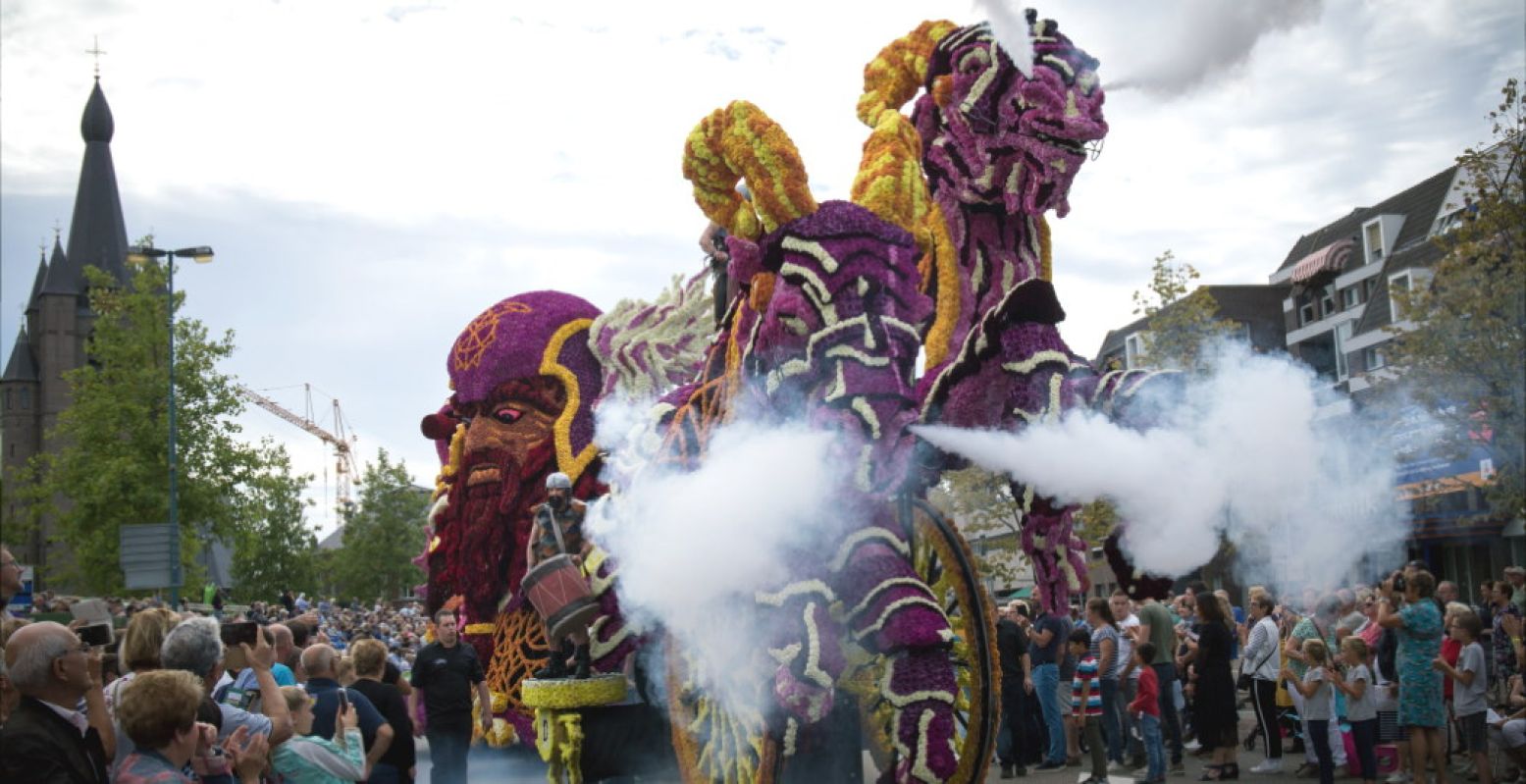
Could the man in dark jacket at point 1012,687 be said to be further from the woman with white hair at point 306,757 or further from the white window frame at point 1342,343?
the white window frame at point 1342,343

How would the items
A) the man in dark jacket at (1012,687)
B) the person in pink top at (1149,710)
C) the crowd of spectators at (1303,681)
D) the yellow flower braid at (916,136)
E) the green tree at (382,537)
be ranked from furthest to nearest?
the green tree at (382,537), the man in dark jacket at (1012,687), the person in pink top at (1149,710), the crowd of spectators at (1303,681), the yellow flower braid at (916,136)

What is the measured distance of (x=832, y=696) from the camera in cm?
578

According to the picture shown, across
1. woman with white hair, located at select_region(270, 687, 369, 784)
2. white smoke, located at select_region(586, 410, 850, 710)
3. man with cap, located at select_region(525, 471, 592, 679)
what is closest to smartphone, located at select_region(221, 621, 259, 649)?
woman with white hair, located at select_region(270, 687, 369, 784)

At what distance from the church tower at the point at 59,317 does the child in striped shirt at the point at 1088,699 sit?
A: 51.8 metres

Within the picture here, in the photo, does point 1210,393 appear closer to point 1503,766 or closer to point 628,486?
point 628,486

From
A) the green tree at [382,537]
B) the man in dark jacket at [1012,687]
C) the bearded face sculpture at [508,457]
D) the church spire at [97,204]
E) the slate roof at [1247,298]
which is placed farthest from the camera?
the church spire at [97,204]

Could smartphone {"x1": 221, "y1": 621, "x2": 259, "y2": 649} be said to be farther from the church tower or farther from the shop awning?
the church tower

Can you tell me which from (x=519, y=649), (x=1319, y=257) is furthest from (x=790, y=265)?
(x=1319, y=257)

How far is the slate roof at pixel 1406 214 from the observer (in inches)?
1232

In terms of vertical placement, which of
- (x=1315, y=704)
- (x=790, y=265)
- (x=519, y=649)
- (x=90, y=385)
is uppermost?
(x=90, y=385)

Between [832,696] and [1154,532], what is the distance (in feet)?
6.89

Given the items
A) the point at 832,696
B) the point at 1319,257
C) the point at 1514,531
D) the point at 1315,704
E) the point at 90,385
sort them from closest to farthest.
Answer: the point at 832,696, the point at 1315,704, the point at 1514,531, the point at 90,385, the point at 1319,257

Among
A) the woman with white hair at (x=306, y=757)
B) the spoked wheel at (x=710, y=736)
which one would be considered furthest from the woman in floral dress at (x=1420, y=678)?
the woman with white hair at (x=306, y=757)

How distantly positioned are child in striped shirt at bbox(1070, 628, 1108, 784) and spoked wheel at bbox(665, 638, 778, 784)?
17.0 feet
